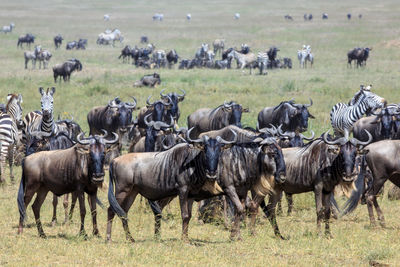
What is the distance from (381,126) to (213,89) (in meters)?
15.6

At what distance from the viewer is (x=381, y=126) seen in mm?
16484

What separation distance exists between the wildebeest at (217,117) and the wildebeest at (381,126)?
325cm

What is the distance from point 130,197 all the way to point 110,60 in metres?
41.7

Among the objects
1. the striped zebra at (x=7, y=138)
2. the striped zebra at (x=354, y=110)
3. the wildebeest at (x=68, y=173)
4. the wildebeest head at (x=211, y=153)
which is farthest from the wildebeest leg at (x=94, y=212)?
the striped zebra at (x=354, y=110)

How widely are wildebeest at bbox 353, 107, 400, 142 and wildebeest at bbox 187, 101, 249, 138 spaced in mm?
3248

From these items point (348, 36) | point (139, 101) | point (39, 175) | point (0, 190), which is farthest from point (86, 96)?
point (348, 36)

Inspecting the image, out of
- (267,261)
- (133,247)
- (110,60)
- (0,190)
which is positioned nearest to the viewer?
(267,261)

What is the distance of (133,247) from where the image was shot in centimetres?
973

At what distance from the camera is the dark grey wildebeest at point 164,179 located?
1037 cm

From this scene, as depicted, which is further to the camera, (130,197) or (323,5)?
(323,5)

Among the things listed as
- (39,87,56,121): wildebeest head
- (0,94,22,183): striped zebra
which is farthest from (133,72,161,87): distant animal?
(39,87,56,121): wildebeest head

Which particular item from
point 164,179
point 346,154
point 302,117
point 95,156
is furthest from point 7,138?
point 346,154

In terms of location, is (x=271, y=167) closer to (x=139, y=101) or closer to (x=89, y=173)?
(x=89, y=173)

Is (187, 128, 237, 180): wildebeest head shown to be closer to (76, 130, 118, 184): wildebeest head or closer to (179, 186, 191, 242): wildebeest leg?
(179, 186, 191, 242): wildebeest leg
